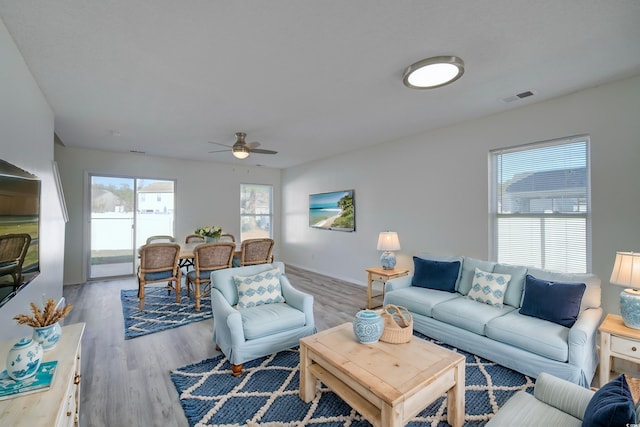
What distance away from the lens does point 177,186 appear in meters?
6.50

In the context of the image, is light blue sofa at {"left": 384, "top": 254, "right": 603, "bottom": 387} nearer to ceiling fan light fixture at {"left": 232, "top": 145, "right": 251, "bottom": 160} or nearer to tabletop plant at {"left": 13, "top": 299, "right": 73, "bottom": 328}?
ceiling fan light fixture at {"left": 232, "top": 145, "right": 251, "bottom": 160}

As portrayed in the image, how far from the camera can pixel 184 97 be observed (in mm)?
3107

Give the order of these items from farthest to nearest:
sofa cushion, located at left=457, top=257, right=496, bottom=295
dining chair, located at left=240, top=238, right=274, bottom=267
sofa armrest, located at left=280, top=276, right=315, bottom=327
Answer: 1. dining chair, located at left=240, top=238, right=274, bottom=267
2. sofa cushion, located at left=457, top=257, right=496, bottom=295
3. sofa armrest, located at left=280, top=276, right=315, bottom=327

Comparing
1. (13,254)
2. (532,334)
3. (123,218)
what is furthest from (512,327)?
(123,218)

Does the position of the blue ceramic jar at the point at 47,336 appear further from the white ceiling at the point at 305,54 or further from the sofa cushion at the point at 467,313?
the sofa cushion at the point at 467,313

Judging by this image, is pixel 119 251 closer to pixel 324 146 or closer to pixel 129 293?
pixel 129 293

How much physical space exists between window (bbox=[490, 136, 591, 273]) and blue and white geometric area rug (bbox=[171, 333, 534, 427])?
149 cm

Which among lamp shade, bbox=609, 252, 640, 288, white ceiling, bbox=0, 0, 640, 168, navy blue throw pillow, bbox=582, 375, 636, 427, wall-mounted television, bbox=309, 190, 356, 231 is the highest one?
white ceiling, bbox=0, 0, 640, 168

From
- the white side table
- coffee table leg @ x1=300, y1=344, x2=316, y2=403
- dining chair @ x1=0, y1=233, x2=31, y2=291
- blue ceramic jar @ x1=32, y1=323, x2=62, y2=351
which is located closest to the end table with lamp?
coffee table leg @ x1=300, y1=344, x2=316, y2=403

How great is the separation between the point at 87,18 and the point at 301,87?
1.65 metres

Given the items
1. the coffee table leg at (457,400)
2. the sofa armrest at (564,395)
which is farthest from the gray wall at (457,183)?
the coffee table leg at (457,400)

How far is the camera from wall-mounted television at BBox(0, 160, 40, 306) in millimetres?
1580

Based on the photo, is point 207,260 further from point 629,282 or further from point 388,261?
point 629,282

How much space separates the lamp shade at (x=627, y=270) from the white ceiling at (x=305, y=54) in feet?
5.21
